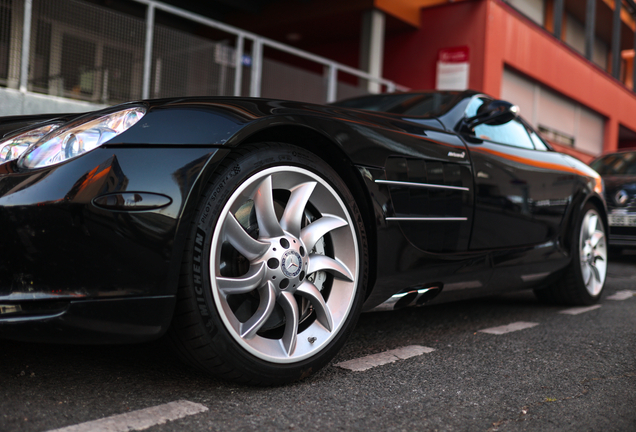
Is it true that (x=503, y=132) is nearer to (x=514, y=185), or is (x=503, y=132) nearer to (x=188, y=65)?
(x=514, y=185)

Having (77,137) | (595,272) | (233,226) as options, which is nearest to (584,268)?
(595,272)

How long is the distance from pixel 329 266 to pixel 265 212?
307 millimetres

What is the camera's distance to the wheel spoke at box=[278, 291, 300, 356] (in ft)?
6.24

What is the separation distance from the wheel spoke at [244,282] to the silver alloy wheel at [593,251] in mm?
2584

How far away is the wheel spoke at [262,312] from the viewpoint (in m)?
1.82

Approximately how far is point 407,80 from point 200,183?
1188 cm

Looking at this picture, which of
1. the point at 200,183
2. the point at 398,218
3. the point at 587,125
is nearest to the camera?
the point at 200,183

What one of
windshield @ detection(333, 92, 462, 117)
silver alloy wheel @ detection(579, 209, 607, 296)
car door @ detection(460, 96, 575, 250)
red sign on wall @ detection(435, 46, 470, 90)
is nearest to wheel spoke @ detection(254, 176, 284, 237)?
A: car door @ detection(460, 96, 575, 250)

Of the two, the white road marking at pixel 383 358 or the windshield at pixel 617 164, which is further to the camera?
the windshield at pixel 617 164

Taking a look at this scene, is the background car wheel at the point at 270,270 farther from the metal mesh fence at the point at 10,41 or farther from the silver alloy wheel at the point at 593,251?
the metal mesh fence at the point at 10,41

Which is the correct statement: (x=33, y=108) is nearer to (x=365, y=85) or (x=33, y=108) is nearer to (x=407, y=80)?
(x=365, y=85)

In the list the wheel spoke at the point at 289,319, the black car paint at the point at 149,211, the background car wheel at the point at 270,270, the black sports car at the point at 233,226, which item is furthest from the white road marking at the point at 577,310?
the wheel spoke at the point at 289,319

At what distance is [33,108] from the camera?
17.4ft

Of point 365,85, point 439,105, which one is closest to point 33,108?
point 439,105
